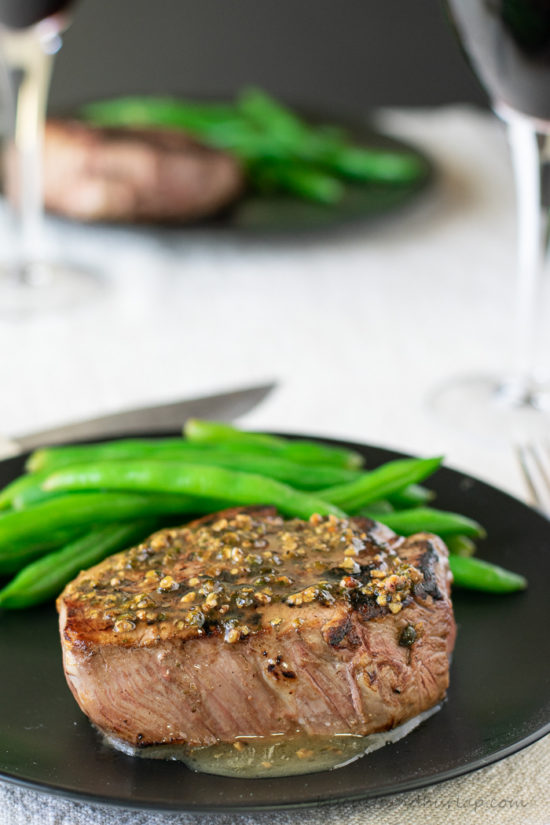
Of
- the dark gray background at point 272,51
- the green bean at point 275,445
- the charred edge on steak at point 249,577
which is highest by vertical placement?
the dark gray background at point 272,51

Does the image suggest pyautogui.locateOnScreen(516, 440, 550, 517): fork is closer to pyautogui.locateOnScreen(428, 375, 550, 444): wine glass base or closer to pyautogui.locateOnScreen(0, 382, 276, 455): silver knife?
pyautogui.locateOnScreen(428, 375, 550, 444): wine glass base

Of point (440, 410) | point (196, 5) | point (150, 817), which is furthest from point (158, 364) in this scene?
point (196, 5)

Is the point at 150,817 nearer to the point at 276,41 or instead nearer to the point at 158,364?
the point at 158,364

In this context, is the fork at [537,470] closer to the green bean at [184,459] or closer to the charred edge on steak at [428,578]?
the green bean at [184,459]

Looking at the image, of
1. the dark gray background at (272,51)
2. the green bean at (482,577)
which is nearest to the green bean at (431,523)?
the green bean at (482,577)

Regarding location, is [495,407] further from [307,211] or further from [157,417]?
[307,211]

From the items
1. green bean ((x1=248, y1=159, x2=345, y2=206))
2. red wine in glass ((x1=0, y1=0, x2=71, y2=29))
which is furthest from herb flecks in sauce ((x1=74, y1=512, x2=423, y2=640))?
green bean ((x1=248, y1=159, x2=345, y2=206))
